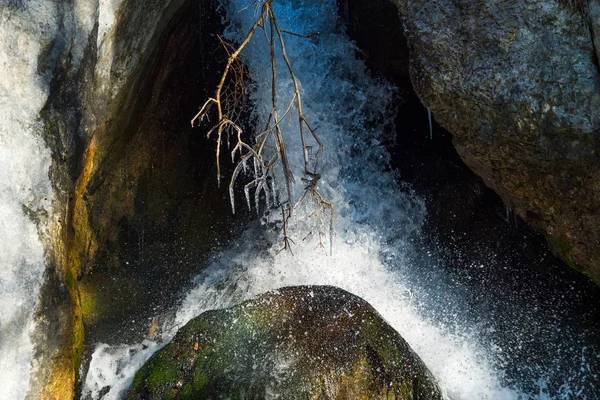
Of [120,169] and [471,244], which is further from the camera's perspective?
[471,244]

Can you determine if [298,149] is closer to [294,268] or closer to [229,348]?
[294,268]

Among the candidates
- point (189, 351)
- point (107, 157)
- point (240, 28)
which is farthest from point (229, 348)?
point (240, 28)

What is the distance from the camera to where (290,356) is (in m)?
3.21

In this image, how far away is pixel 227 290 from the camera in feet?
13.5

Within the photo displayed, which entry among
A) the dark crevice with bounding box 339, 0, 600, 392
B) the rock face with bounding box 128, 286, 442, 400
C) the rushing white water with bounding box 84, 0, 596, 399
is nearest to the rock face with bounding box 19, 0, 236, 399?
the rushing white water with bounding box 84, 0, 596, 399

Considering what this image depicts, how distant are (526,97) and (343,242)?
6.03 feet

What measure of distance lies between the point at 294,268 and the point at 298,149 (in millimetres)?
1042

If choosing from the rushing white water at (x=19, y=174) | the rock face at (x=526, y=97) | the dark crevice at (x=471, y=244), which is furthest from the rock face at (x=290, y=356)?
the rock face at (x=526, y=97)

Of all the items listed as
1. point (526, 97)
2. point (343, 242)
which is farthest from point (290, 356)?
point (526, 97)

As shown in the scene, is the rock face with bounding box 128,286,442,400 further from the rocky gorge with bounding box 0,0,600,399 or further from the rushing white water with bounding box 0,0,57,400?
the rushing white water with bounding box 0,0,57,400

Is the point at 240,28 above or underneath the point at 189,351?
above

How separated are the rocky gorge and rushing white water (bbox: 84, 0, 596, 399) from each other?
2 cm

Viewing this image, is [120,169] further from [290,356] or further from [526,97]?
[526,97]

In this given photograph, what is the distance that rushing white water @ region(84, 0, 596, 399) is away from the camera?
Answer: 3.87m
